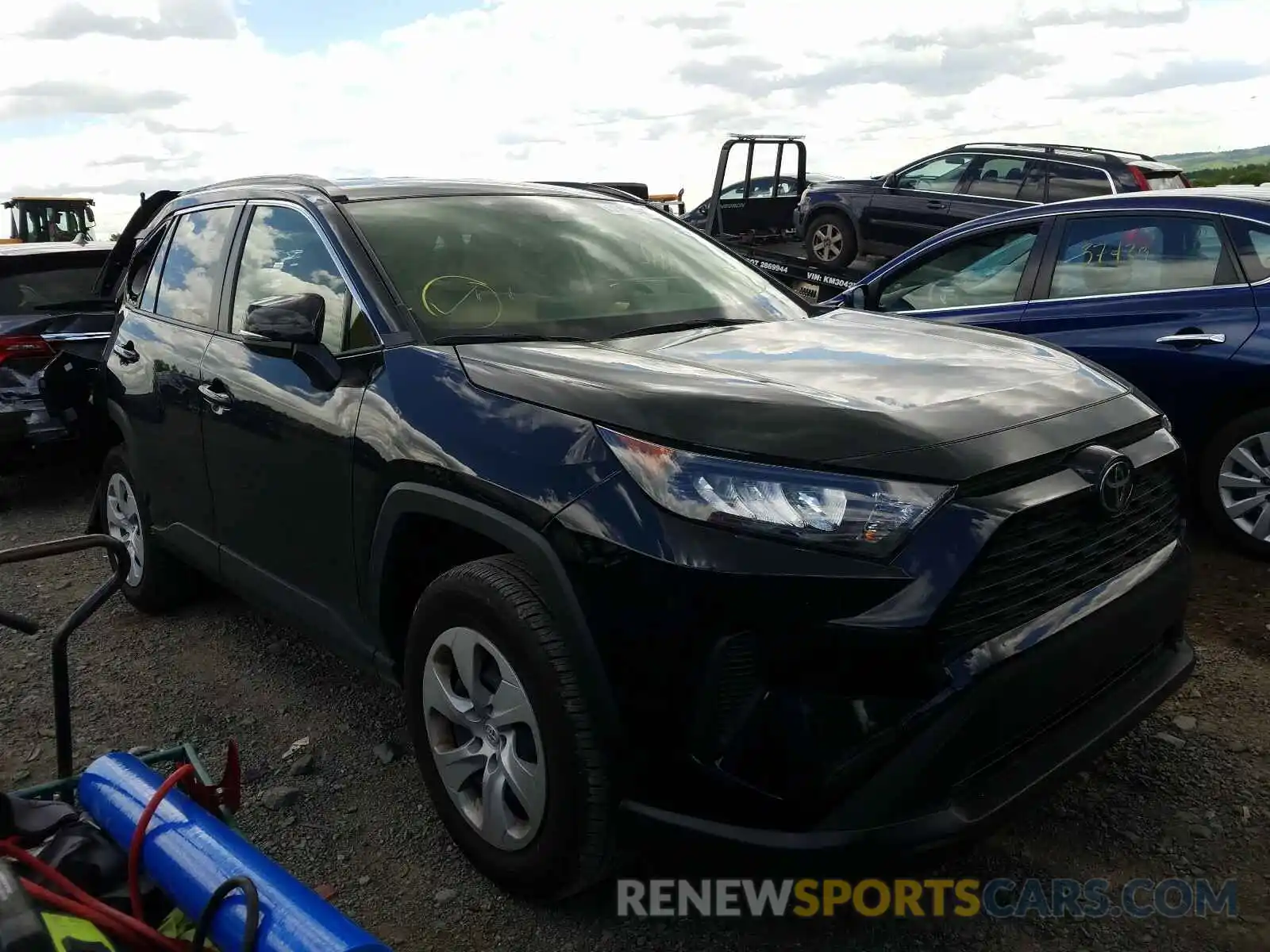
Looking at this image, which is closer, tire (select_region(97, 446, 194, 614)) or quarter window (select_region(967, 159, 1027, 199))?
tire (select_region(97, 446, 194, 614))

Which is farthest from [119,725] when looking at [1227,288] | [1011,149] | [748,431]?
[1011,149]

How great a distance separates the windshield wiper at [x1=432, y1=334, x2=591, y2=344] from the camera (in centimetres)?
282

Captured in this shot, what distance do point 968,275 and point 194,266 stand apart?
3.93 meters

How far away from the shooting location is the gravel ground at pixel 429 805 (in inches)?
98.7

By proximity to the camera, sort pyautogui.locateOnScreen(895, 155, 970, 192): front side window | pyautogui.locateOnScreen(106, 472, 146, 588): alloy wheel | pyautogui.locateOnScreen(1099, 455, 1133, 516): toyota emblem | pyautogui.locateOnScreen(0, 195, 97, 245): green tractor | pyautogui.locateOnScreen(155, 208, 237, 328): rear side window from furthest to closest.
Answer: pyautogui.locateOnScreen(0, 195, 97, 245): green tractor < pyautogui.locateOnScreen(895, 155, 970, 192): front side window < pyautogui.locateOnScreen(106, 472, 146, 588): alloy wheel < pyautogui.locateOnScreen(155, 208, 237, 328): rear side window < pyautogui.locateOnScreen(1099, 455, 1133, 516): toyota emblem

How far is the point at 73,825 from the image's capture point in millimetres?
2072

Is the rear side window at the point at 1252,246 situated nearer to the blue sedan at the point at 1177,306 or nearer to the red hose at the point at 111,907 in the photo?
the blue sedan at the point at 1177,306

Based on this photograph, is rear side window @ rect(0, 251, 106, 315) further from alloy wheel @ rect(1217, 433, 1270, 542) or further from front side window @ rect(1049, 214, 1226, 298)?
alloy wheel @ rect(1217, 433, 1270, 542)

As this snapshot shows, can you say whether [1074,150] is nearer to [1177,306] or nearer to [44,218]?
[1177,306]

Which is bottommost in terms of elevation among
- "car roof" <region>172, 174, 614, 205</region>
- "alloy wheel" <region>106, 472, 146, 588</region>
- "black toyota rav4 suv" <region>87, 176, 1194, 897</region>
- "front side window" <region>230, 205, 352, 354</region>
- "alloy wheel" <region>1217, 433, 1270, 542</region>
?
"alloy wheel" <region>106, 472, 146, 588</region>

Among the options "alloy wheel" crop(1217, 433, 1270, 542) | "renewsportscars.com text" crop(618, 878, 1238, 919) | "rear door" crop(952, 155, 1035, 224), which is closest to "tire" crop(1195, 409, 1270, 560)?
"alloy wheel" crop(1217, 433, 1270, 542)

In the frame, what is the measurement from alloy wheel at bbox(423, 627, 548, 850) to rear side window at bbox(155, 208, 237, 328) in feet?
6.22

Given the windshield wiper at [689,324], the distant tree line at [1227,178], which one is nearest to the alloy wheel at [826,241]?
the distant tree line at [1227,178]

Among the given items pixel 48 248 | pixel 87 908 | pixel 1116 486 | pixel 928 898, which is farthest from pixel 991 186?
pixel 87 908
